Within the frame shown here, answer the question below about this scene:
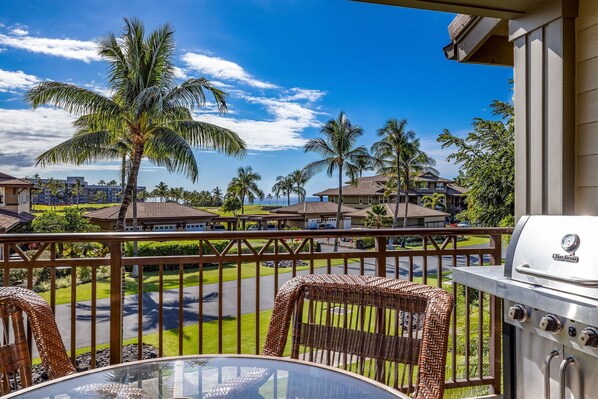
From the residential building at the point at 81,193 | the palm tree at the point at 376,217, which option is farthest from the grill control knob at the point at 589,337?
the palm tree at the point at 376,217

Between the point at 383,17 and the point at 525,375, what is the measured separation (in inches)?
1220

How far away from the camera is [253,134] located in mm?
34594

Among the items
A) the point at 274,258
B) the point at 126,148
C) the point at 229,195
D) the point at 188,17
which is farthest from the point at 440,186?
the point at 274,258

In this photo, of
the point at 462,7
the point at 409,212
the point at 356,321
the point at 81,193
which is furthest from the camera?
the point at 409,212

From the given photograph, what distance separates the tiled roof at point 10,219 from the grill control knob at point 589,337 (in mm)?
16369

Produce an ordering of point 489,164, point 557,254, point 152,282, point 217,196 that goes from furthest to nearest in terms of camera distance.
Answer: point 217,196, point 152,282, point 489,164, point 557,254

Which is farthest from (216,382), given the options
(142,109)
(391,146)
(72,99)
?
(391,146)

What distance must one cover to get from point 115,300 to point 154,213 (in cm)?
2106

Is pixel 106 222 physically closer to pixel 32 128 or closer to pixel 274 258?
pixel 32 128

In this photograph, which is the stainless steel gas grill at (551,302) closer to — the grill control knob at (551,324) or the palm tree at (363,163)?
the grill control knob at (551,324)

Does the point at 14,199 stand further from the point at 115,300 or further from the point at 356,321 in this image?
the point at 356,321

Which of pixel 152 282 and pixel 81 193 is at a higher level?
pixel 81 193

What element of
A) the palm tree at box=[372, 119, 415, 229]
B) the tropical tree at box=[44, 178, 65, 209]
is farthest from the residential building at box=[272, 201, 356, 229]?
Result: the tropical tree at box=[44, 178, 65, 209]

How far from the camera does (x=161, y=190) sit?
32.0m
